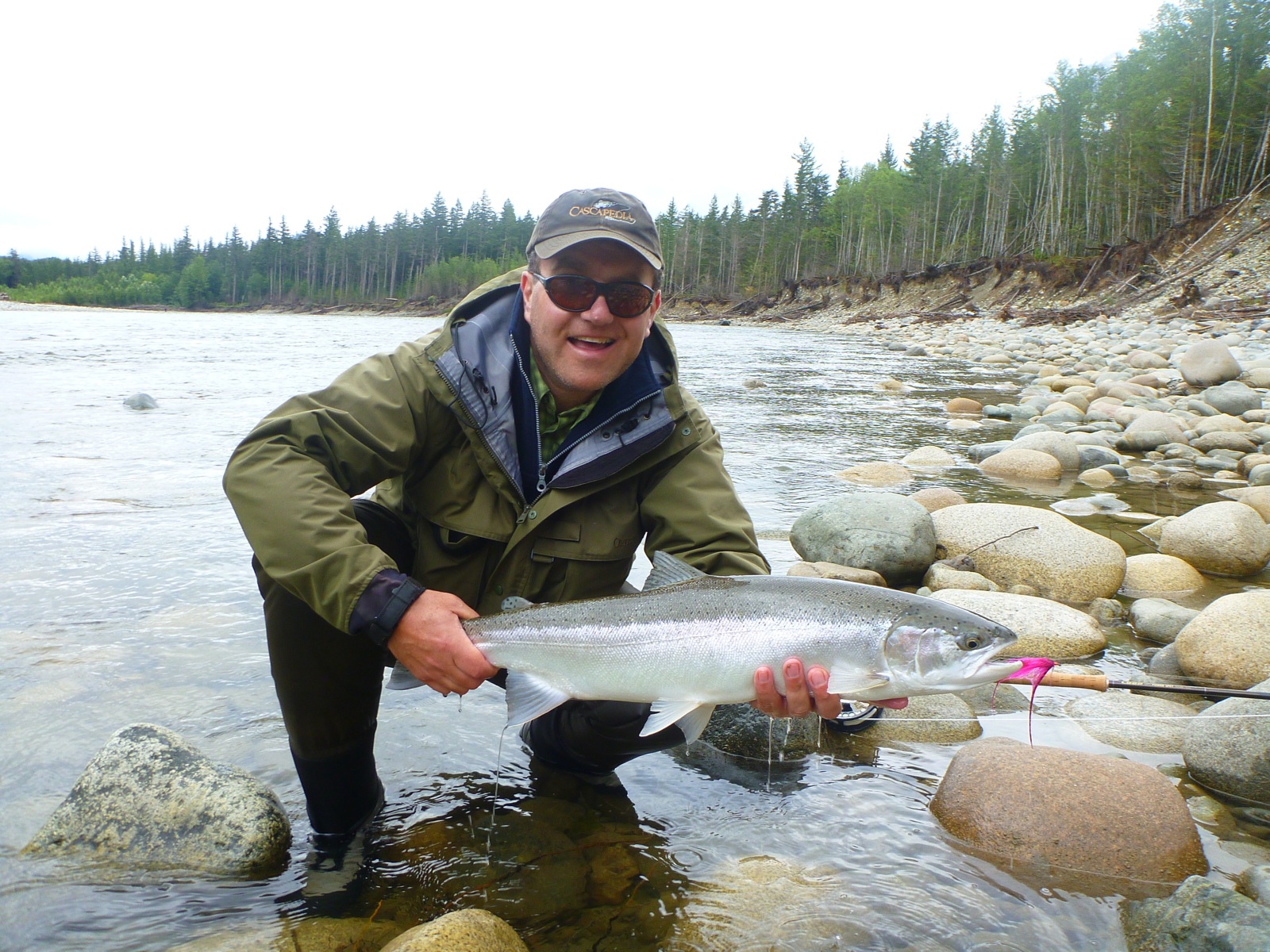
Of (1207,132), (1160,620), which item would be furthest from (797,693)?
(1207,132)

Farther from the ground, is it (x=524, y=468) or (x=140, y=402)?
(x=524, y=468)

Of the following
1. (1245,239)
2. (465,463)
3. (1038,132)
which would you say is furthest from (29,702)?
(1038,132)

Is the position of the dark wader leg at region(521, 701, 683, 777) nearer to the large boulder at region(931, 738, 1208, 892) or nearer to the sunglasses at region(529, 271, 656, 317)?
the large boulder at region(931, 738, 1208, 892)

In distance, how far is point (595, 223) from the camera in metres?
3.25

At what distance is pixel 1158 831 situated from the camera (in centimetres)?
305

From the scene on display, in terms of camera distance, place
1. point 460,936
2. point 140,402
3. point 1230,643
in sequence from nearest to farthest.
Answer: point 460,936 < point 1230,643 < point 140,402

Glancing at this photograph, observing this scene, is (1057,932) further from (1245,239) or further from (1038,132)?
(1038,132)

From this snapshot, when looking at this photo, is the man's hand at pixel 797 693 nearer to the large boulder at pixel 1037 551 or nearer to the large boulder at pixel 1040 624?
the large boulder at pixel 1040 624

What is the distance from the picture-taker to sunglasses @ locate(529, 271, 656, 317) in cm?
319

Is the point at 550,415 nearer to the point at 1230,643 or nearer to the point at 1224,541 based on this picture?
the point at 1230,643

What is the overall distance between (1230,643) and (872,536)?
Answer: 7.71 feet

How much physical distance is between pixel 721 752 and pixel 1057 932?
4.91 ft

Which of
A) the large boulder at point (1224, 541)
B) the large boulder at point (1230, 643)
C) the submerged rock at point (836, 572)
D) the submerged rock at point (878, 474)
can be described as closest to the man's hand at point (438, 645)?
the submerged rock at point (836, 572)

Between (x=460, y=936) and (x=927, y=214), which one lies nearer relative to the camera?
(x=460, y=936)
